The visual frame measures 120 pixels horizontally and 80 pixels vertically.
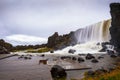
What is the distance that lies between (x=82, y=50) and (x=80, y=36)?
27.1m

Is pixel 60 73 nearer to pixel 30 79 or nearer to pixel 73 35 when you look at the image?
pixel 30 79

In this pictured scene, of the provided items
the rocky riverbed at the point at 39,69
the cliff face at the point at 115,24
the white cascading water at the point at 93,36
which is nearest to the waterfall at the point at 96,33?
the white cascading water at the point at 93,36

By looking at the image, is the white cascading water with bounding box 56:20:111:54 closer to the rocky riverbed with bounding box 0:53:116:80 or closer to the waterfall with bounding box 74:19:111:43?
the waterfall with bounding box 74:19:111:43

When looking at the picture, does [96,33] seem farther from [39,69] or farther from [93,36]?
[39,69]

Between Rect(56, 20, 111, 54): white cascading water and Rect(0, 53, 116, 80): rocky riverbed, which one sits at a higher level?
Rect(56, 20, 111, 54): white cascading water

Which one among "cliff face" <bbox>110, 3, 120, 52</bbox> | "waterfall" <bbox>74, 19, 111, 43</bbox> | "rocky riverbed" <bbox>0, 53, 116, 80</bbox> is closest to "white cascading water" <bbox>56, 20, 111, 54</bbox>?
"waterfall" <bbox>74, 19, 111, 43</bbox>

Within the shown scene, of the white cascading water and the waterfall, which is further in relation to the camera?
the waterfall

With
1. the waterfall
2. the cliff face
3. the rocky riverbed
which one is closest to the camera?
the rocky riverbed

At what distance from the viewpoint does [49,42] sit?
480 ft

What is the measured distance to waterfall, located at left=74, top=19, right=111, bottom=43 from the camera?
9853 cm

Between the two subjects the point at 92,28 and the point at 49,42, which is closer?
the point at 92,28

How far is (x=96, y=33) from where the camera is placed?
103500mm

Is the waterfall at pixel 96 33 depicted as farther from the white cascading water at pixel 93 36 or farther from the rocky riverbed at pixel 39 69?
the rocky riverbed at pixel 39 69

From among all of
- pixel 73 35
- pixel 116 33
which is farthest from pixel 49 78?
pixel 73 35
